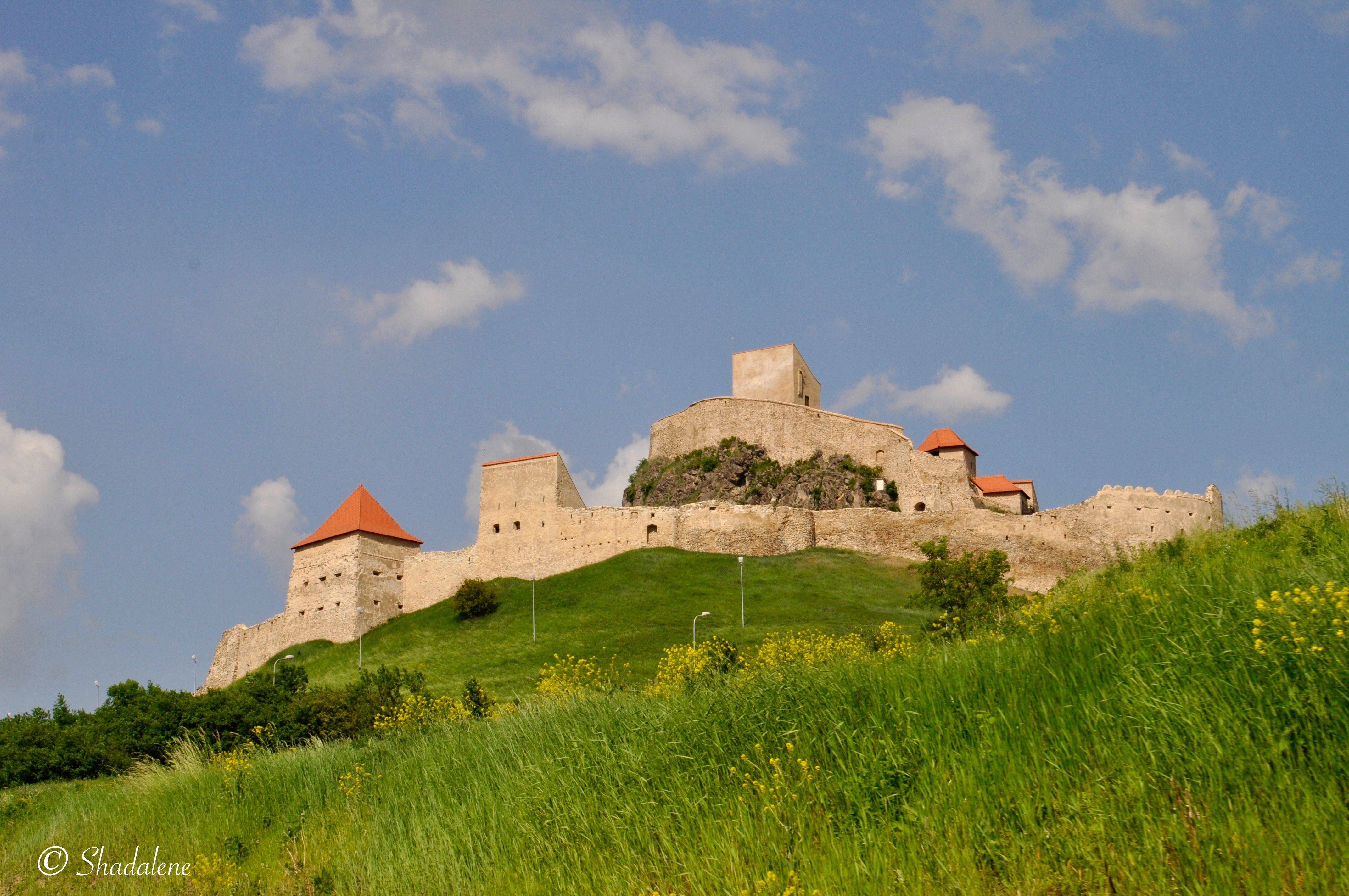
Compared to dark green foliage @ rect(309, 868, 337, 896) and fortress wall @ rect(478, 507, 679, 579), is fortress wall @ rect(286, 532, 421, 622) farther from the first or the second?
dark green foliage @ rect(309, 868, 337, 896)

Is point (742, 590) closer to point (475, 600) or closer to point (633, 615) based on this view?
point (633, 615)

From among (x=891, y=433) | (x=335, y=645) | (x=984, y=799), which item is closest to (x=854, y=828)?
(x=984, y=799)

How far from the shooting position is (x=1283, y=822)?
4.69 m

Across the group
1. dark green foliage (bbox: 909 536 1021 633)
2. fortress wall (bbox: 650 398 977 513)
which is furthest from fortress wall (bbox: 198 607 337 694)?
dark green foliage (bbox: 909 536 1021 633)

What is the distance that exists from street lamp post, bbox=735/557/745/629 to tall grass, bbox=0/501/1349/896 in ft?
87.5

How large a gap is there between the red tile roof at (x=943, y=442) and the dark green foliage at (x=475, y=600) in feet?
96.6

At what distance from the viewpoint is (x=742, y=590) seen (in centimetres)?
3991

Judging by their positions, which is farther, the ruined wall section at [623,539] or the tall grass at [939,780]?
the ruined wall section at [623,539]

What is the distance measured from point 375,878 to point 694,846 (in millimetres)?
3438

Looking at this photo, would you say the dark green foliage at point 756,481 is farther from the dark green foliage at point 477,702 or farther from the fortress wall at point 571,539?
the dark green foliage at point 477,702

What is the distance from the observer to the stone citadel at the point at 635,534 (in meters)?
46.4

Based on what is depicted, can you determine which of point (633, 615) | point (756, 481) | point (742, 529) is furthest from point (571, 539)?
point (756, 481)

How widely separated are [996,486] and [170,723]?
47.4 meters

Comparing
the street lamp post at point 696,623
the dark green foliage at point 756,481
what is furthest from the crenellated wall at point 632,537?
the street lamp post at point 696,623
